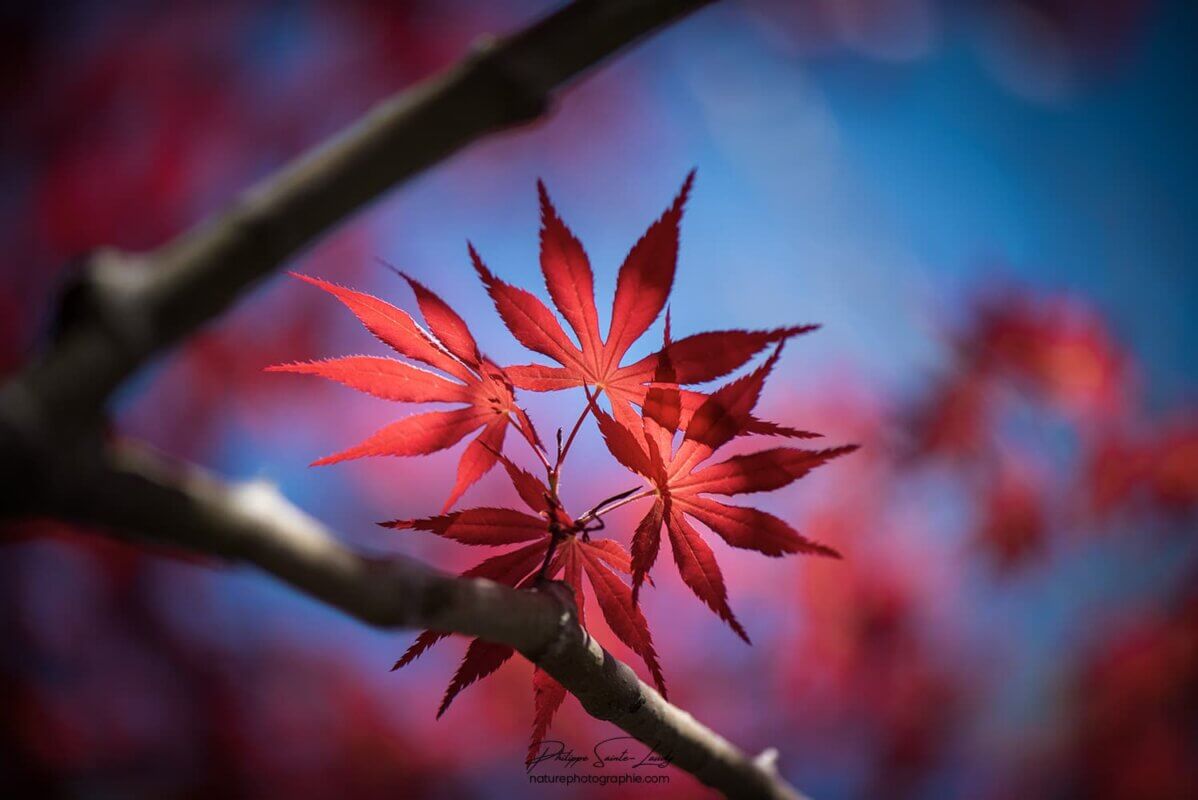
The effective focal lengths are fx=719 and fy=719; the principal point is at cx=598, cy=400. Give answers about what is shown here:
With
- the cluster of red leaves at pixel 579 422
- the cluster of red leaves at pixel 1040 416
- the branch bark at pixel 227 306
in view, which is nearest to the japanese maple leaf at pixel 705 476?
the cluster of red leaves at pixel 579 422

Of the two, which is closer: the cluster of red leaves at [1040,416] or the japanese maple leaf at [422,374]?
the japanese maple leaf at [422,374]

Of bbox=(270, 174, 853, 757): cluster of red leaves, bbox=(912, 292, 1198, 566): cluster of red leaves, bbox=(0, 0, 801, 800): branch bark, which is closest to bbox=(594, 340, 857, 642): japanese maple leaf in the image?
bbox=(270, 174, 853, 757): cluster of red leaves

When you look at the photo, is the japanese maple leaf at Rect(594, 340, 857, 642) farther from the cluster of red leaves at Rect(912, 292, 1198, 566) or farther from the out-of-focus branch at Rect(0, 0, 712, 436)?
the cluster of red leaves at Rect(912, 292, 1198, 566)

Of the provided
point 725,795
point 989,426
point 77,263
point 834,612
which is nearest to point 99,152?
point 77,263

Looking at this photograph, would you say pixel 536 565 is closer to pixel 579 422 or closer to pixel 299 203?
pixel 579 422

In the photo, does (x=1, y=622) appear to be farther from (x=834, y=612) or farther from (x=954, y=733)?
(x=954, y=733)

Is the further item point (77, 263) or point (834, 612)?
point (834, 612)

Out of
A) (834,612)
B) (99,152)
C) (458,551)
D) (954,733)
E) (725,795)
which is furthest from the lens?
(954,733)

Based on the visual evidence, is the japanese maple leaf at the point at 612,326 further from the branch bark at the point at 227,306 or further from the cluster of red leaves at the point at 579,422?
the branch bark at the point at 227,306
